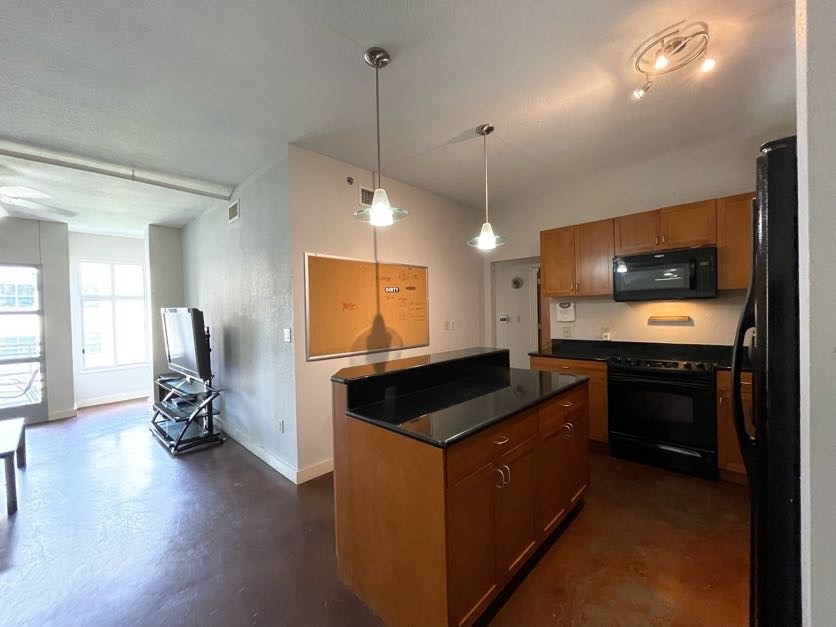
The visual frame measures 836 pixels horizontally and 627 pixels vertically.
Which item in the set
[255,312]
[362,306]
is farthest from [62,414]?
[362,306]

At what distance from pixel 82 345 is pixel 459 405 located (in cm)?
698

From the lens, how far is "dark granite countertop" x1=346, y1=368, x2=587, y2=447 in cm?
149

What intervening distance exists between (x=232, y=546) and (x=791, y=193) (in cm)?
304

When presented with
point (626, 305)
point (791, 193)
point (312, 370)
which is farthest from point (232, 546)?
point (626, 305)

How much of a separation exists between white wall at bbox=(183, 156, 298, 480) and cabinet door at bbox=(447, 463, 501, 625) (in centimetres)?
200

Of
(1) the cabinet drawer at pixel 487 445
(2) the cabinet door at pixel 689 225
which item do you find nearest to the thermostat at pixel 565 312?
(2) the cabinet door at pixel 689 225

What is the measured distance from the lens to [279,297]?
314 centimetres

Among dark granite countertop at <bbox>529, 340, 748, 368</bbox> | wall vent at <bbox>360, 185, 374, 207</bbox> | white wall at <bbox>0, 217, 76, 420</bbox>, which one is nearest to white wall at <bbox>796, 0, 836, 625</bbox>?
dark granite countertop at <bbox>529, 340, 748, 368</bbox>

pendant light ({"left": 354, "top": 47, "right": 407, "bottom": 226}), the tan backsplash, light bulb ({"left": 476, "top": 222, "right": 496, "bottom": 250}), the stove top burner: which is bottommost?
the stove top burner

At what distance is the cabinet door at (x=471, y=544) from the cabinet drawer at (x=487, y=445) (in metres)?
0.04

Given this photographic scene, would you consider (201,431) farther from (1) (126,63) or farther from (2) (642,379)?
(2) (642,379)

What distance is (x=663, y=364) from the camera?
308 cm

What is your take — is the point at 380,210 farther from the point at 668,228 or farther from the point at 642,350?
the point at 642,350

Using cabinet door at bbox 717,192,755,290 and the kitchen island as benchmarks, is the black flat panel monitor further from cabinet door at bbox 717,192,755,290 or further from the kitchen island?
cabinet door at bbox 717,192,755,290
